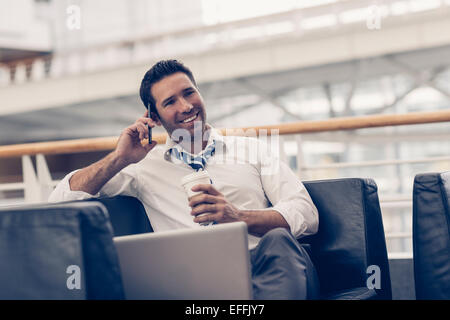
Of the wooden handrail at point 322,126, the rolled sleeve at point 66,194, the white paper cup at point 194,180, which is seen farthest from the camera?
the wooden handrail at point 322,126

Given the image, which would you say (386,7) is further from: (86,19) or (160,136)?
(160,136)

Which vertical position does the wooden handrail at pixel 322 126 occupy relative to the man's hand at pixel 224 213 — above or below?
above

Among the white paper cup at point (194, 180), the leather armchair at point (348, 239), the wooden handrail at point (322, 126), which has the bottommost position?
the leather armchair at point (348, 239)

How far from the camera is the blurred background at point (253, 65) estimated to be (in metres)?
8.24

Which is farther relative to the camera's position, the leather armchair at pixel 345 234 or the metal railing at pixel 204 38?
the metal railing at pixel 204 38

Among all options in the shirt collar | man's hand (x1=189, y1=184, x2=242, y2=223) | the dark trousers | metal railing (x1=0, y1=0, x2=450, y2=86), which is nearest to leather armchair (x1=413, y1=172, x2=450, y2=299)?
the dark trousers

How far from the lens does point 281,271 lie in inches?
47.4

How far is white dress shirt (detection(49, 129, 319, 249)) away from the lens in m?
1.71

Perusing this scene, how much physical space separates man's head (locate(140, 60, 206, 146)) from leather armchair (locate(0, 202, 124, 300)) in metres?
0.75

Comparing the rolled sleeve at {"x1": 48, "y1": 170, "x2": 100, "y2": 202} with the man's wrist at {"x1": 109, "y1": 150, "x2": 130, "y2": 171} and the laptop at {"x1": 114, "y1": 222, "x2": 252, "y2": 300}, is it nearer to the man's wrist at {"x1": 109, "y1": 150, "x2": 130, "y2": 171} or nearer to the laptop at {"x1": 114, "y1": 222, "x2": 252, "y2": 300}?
the man's wrist at {"x1": 109, "y1": 150, "x2": 130, "y2": 171}

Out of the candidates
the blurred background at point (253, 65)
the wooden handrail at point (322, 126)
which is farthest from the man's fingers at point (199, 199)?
the blurred background at point (253, 65)

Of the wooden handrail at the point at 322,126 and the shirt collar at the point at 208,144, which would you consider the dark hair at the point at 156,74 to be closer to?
the shirt collar at the point at 208,144

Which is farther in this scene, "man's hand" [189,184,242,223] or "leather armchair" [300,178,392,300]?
"leather armchair" [300,178,392,300]
